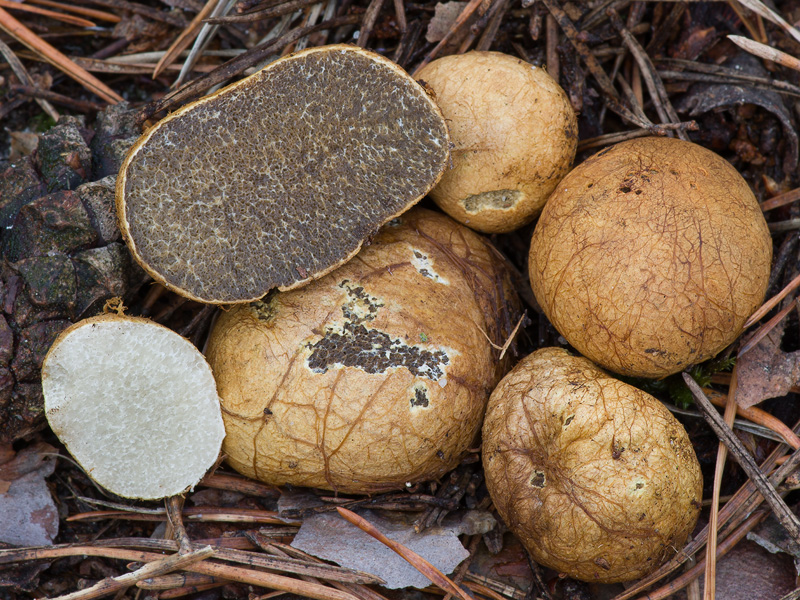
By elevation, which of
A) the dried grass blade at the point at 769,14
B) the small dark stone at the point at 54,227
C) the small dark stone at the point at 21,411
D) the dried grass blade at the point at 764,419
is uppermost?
the dried grass blade at the point at 769,14

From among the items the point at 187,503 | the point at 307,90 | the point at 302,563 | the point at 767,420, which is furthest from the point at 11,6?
the point at 767,420

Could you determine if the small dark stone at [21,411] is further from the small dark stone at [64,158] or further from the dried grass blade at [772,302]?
the dried grass blade at [772,302]

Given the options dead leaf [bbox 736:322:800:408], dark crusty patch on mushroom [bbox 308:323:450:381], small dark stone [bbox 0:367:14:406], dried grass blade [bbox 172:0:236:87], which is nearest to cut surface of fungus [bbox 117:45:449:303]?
dark crusty patch on mushroom [bbox 308:323:450:381]

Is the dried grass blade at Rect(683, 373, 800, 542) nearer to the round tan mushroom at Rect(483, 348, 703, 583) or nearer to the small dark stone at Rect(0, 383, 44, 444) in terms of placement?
the round tan mushroom at Rect(483, 348, 703, 583)

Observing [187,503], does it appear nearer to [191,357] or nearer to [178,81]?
[191,357]

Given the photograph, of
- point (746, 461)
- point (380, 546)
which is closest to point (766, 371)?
point (746, 461)

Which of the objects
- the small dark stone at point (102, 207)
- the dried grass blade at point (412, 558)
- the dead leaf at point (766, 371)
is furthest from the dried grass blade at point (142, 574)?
the dead leaf at point (766, 371)
